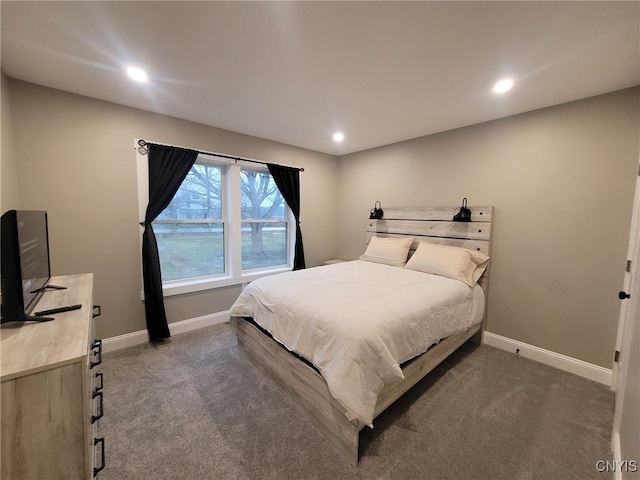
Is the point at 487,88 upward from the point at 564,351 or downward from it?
upward

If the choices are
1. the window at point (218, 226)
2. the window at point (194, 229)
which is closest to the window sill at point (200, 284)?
the window at point (218, 226)

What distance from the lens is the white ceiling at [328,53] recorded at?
1329mm

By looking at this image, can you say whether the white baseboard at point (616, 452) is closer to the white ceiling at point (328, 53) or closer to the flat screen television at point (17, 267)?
the white ceiling at point (328, 53)

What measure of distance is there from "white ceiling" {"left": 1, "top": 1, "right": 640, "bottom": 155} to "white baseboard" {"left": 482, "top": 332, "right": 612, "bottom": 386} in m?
2.35

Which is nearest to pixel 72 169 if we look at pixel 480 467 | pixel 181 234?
pixel 181 234

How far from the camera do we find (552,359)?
2.36m

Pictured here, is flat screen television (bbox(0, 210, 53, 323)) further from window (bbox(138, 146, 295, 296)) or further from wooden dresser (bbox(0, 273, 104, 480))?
window (bbox(138, 146, 295, 296))

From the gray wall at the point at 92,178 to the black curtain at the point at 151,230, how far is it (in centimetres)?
11

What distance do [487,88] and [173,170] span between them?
314cm

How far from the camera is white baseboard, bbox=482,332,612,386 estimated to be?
2.13 m

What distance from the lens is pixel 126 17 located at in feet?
4.55

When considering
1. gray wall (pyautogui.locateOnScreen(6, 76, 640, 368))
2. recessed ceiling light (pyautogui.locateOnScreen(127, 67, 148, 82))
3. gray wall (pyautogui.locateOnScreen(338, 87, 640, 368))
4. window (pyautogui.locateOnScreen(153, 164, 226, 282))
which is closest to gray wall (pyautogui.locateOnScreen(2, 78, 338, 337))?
gray wall (pyautogui.locateOnScreen(6, 76, 640, 368))

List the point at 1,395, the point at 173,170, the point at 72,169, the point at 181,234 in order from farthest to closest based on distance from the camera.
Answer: the point at 181,234
the point at 173,170
the point at 72,169
the point at 1,395

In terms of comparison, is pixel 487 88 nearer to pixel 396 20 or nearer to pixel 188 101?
pixel 396 20
